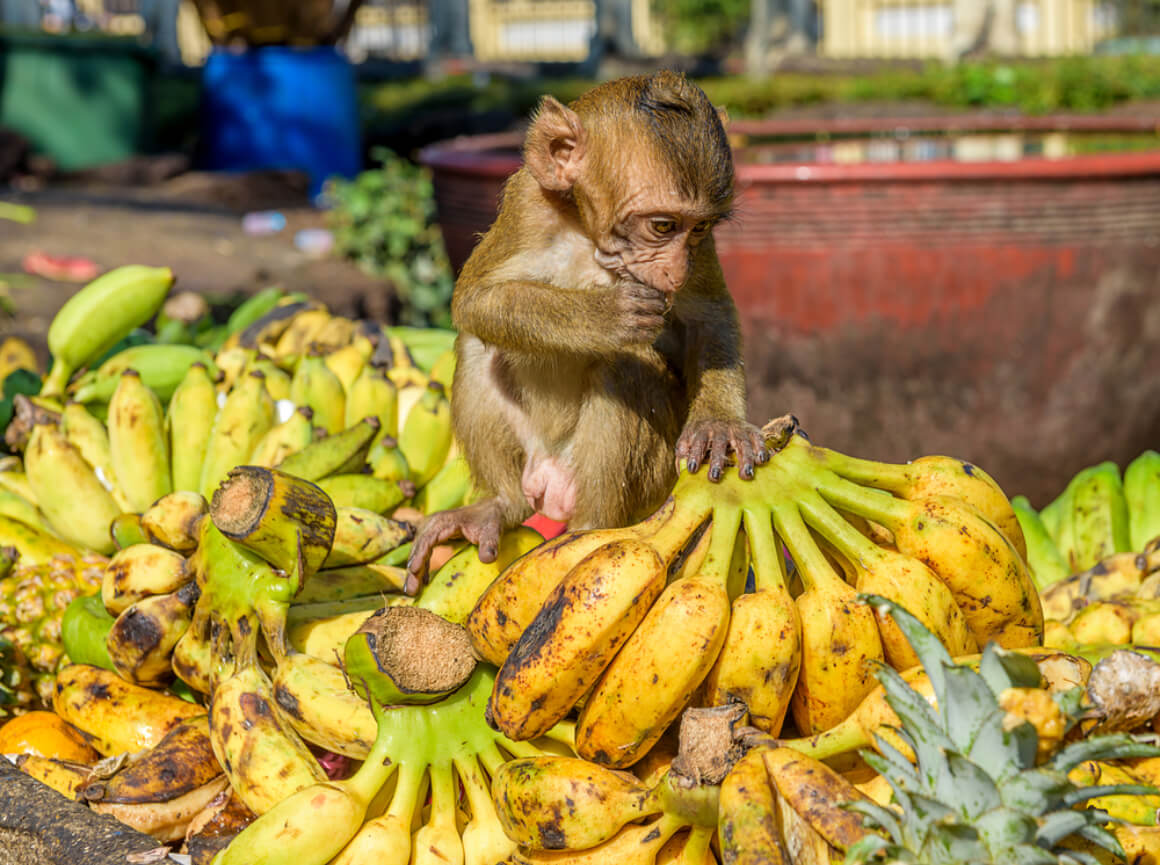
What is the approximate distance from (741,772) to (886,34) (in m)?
33.7

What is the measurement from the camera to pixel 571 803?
192cm

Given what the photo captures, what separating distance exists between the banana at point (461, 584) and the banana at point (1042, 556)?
169 cm

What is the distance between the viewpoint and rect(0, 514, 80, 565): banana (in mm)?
3146

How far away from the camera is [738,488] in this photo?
2162 millimetres

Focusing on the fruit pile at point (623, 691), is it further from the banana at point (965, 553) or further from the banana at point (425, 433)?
the banana at point (425, 433)

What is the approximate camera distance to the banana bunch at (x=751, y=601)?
1.91 meters

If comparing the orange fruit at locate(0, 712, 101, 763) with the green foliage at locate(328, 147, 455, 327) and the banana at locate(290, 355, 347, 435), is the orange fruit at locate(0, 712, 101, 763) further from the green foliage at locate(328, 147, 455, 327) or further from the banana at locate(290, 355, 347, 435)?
the green foliage at locate(328, 147, 455, 327)

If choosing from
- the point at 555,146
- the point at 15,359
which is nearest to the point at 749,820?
the point at 555,146

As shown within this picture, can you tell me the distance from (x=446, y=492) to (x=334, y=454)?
48cm

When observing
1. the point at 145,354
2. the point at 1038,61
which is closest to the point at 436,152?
the point at 145,354

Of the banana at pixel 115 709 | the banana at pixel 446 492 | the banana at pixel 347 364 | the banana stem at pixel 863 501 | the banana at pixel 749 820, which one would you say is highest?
the banana at pixel 347 364

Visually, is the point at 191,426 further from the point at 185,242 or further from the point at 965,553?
the point at 185,242

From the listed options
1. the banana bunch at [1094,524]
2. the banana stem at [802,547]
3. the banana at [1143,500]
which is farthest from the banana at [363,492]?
the banana at [1143,500]

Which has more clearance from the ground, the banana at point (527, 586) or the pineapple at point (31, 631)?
the banana at point (527, 586)
